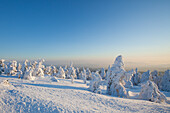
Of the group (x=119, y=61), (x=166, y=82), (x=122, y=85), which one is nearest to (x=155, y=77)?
(x=166, y=82)

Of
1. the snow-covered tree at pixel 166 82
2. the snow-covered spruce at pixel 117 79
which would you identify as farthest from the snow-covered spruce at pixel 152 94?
the snow-covered tree at pixel 166 82

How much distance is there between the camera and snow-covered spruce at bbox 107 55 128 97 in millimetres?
17875

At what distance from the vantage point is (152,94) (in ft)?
53.4

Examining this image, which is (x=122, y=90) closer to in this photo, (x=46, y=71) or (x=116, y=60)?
(x=116, y=60)

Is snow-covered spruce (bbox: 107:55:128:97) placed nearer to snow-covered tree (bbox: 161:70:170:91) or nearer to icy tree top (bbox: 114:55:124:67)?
icy tree top (bbox: 114:55:124:67)

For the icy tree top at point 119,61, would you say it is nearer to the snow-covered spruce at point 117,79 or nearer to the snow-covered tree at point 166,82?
the snow-covered spruce at point 117,79

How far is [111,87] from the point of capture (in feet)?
61.2

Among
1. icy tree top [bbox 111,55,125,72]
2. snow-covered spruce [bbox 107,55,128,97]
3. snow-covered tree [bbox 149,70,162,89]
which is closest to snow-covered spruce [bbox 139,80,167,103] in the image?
snow-covered spruce [bbox 107,55,128,97]

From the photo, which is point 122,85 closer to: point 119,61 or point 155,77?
point 119,61

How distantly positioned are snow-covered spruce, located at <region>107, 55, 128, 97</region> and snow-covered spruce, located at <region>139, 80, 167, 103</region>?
3752mm

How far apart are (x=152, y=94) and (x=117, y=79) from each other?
698cm

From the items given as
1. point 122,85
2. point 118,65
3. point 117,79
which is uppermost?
point 118,65

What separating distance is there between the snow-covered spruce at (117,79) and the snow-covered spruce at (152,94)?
148 inches

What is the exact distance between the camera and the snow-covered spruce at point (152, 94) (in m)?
15.9
